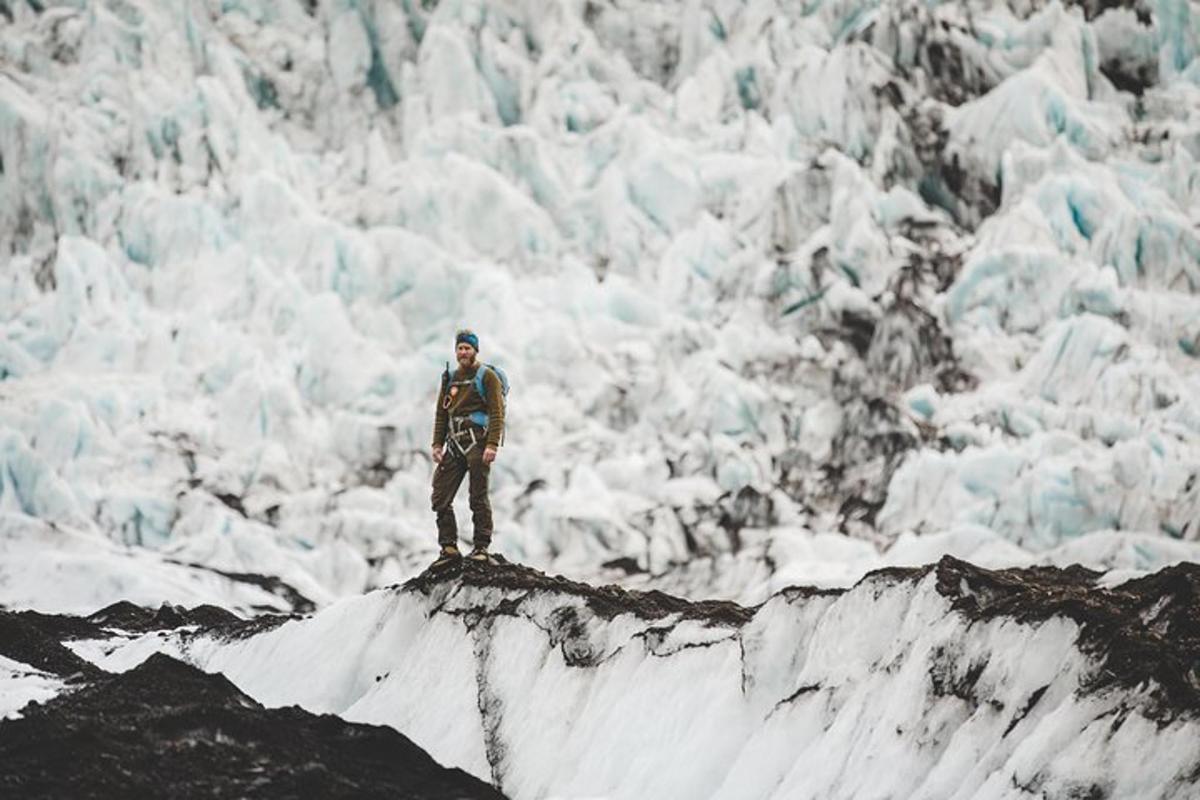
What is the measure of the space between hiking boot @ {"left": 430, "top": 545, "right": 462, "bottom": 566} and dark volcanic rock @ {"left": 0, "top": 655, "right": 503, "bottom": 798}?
1845mm

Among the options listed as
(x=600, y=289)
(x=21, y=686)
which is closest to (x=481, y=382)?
(x=21, y=686)

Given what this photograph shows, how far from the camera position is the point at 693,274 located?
35344 millimetres

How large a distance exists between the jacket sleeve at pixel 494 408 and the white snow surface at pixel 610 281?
37.0 ft

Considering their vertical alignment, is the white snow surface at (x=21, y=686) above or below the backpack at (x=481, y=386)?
below

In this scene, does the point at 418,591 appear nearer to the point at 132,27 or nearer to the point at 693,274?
the point at 693,274

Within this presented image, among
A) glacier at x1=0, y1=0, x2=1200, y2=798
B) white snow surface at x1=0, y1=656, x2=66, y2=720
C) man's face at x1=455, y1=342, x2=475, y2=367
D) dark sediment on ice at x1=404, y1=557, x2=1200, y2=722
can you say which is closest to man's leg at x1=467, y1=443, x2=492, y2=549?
man's face at x1=455, y1=342, x2=475, y2=367

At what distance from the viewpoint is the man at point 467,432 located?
7980 millimetres

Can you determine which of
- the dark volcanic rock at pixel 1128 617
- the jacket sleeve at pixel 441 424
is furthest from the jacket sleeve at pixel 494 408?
the dark volcanic rock at pixel 1128 617

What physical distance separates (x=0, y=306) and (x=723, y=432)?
1817cm

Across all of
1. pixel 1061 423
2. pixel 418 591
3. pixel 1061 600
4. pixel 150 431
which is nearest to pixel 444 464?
pixel 418 591

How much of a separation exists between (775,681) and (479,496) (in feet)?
8.76

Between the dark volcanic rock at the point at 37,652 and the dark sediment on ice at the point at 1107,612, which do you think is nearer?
the dark sediment on ice at the point at 1107,612

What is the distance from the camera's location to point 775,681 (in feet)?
19.6

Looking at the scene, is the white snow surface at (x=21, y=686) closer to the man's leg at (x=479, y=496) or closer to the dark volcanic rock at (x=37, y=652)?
the dark volcanic rock at (x=37, y=652)
